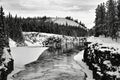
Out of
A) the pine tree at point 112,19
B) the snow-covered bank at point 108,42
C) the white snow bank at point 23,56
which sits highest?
the pine tree at point 112,19

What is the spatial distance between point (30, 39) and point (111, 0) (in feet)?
369

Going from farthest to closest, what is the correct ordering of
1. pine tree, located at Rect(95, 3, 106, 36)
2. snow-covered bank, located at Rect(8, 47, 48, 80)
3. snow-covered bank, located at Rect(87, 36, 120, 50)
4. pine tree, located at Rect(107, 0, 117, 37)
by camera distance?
pine tree, located at Rect(95, 3, 106, 36) → pine tree, located at Rect(107, 0, 117, 37) → snow-covered bank, located at Rect(8, 47, 48, 80) → snow-covered bank, located at Rect(87, 36, 120, 50)

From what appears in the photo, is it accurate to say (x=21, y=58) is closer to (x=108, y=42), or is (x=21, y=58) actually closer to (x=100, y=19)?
(x=108, y=42)

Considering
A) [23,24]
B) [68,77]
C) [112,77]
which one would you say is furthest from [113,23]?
[23,24]

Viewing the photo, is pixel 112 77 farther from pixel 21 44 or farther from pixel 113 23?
pixel 21 44

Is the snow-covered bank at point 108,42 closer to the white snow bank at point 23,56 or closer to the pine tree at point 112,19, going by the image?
the pine tree at point 112,19

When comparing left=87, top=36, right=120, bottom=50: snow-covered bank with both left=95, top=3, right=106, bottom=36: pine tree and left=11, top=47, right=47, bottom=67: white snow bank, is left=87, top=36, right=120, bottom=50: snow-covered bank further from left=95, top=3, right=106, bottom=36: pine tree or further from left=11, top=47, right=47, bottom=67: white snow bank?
left=11, top=47, right=47, bottom=67: white snow bank

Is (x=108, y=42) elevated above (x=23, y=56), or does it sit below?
above

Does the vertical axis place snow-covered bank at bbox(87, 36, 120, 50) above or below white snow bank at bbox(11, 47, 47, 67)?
above

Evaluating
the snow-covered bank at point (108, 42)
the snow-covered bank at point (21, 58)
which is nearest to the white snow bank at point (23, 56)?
the snow-covered bank at point (21, 58)

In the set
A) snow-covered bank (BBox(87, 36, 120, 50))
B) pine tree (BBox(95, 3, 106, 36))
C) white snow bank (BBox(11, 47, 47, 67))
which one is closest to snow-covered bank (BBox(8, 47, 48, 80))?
white snow bank (BBox(11, 47, 47, 67))

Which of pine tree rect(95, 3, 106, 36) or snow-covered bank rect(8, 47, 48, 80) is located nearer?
snow-covered bank rect(8, 47, 48, 80)

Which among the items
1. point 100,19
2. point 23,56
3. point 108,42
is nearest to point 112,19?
point 108,42

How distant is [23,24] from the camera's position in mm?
181000
